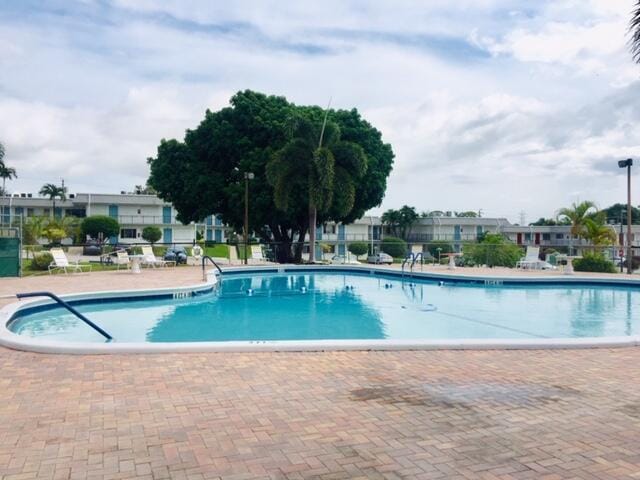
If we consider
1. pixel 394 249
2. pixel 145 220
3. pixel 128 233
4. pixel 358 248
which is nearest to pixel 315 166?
pixel 394 249

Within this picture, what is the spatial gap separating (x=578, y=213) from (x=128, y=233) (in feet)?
127

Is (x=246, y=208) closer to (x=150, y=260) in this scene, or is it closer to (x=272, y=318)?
(x=150, y=260)

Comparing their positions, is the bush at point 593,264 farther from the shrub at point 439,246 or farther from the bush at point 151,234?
the bush at point 151,234

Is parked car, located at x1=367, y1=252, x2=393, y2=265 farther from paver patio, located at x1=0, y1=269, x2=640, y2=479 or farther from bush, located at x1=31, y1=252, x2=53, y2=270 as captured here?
paver patio, located at x1=0, y1=269, x2=640, y2=479

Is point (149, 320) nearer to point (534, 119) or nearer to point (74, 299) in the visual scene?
point (74, 299)

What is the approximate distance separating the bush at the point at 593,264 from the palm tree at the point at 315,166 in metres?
9.16

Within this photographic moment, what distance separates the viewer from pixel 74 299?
445 inches

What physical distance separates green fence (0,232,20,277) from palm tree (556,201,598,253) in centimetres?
2574

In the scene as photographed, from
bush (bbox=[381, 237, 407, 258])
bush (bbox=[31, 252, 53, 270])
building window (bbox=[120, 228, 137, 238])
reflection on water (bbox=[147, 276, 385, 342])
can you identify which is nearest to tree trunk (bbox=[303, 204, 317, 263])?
bush (bbox=[381, 237, 407, 258])

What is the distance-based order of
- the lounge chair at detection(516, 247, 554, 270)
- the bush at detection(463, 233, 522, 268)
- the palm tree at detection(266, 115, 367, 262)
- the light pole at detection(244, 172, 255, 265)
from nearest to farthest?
the lounge chair at detection(516, 247, 554, 270) < the palm tree at detection(266, 115, 367, 262) < the light pole at detection(244, 172, 255, 265) < the bush at detection(463, 233, 522, 268)

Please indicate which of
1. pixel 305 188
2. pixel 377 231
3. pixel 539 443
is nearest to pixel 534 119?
pixel 305 188

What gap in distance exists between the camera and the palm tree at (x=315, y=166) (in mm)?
21781

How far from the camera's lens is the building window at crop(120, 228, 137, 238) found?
5028 centimetres

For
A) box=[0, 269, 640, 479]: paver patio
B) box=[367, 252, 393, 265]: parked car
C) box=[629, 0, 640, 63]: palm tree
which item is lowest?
box=[0, 269, 640, 479]: paver patio
